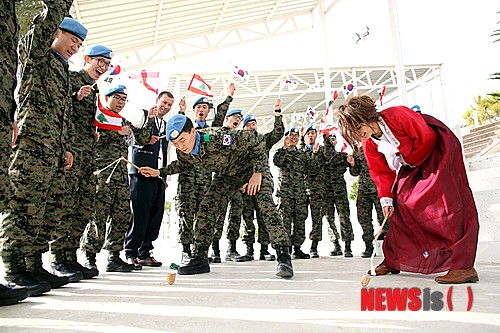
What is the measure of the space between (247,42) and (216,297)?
28.1ft

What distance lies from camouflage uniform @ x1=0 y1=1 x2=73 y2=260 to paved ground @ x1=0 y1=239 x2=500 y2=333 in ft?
1.27

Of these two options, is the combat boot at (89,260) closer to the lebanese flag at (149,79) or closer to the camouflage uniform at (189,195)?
the camouflage uniform at (189,195)

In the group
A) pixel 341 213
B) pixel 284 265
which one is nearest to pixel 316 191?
pixel 341 213

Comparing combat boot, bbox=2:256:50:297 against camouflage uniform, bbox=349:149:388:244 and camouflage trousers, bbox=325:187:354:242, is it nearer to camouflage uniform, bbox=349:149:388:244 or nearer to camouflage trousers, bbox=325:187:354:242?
camouflage uniform, bbox=349:149:388:244

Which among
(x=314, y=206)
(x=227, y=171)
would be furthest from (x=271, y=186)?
(x=314, y=206)

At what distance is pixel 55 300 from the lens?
1884 millimetres

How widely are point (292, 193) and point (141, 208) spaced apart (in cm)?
192

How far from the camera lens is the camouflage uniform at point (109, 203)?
3076 millimetres

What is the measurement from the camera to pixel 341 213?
4914mm

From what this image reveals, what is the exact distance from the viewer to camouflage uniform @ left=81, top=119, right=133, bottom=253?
10.1 ft

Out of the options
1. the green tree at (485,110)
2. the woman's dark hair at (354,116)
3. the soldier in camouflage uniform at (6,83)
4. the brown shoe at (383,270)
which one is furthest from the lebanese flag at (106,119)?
the green tree at (485,110)

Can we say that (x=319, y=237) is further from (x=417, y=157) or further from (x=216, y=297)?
(x=216, y=297)

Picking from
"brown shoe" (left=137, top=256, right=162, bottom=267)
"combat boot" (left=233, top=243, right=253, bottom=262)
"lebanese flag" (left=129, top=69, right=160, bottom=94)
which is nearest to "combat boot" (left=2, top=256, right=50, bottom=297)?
"brown shoe" (left=137, top=256, right=162, bottom=267)

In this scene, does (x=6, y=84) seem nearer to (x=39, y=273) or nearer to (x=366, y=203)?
(x=39, y=273)
